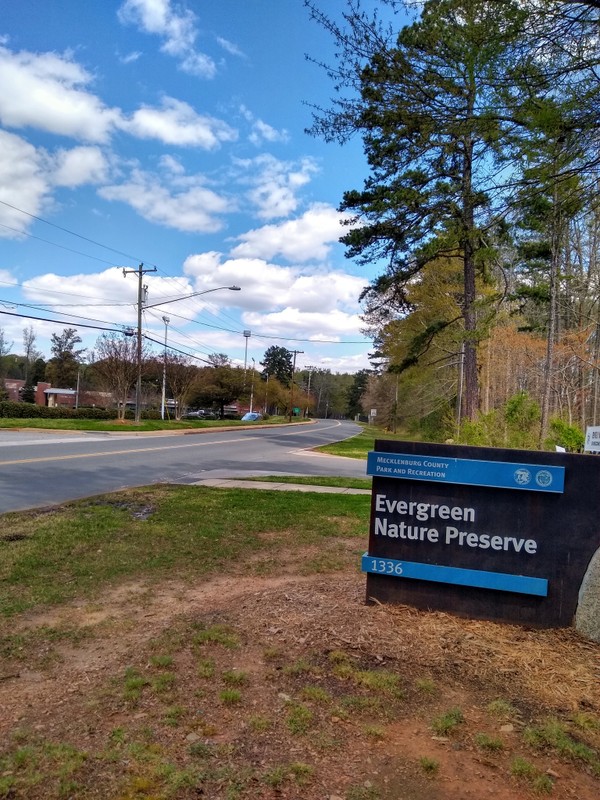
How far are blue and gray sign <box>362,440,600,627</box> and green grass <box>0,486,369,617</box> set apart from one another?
1.90 metres

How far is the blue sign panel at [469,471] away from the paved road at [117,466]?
672 centimetres

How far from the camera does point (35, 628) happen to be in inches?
166

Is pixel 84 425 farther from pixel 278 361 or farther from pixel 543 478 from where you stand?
pixel 278 361

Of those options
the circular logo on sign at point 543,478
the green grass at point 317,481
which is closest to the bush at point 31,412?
the green grass at point 317,481

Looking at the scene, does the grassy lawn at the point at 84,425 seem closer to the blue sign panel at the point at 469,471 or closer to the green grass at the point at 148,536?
the green grass at the point at 148,536

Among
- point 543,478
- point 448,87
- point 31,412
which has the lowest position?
point 31,412

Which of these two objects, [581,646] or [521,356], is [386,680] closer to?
[581,646]

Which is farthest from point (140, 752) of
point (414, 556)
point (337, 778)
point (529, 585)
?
point (529, 585)

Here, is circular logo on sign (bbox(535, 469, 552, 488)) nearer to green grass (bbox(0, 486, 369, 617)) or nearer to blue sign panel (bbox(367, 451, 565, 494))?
blue sign panel (bbox(367, 451, 565, 494))

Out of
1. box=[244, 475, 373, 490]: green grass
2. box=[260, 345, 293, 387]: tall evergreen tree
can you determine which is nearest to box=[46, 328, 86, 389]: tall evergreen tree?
box=[260, 345, 293, 387]: tall evergreen tree

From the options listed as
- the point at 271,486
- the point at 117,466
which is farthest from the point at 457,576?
the point at 117,466

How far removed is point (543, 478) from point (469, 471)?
20.1 inches

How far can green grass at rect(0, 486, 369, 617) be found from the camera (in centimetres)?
543

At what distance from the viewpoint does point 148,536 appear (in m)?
7.25
